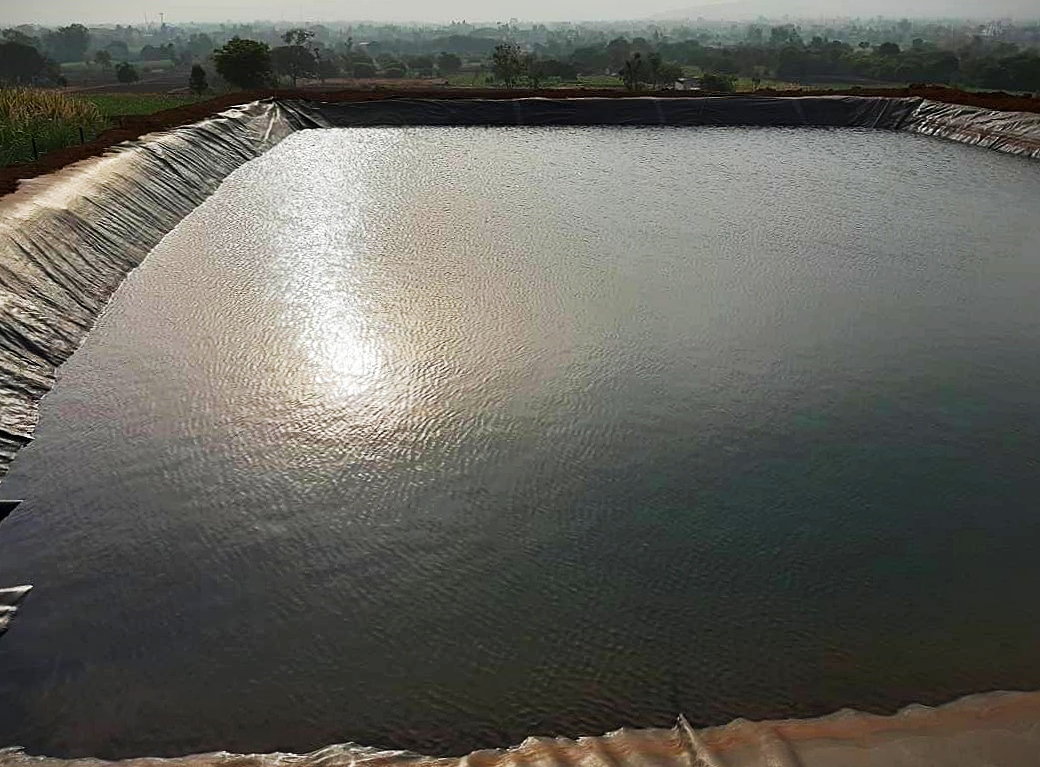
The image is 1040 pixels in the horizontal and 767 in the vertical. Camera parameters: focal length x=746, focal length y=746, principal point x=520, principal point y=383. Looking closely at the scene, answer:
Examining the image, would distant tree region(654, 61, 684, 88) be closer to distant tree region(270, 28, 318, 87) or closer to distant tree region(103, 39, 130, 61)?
distant tree region(270, 28, 318, 87)

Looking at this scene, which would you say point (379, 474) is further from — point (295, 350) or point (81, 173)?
point (81, 173)

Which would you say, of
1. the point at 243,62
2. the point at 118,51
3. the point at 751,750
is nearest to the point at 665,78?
the point at 243,62

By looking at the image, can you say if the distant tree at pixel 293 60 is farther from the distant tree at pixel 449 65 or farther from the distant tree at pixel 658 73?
the distant tree at pixel 658 73

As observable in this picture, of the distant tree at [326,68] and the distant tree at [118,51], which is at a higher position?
the distant tree at [118,51]

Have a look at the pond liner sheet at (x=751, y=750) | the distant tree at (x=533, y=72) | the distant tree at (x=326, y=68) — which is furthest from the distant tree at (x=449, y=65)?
the pond liner sheet at (x=751, y=750)

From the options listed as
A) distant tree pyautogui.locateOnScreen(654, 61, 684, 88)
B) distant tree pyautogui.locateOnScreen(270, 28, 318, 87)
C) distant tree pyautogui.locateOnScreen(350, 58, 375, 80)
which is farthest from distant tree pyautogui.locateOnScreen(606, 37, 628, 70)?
distant tree pyautogui.locateOnScreen(270, 28, 318, 87)

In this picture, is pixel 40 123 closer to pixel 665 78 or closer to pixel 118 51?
pixel 665 78
